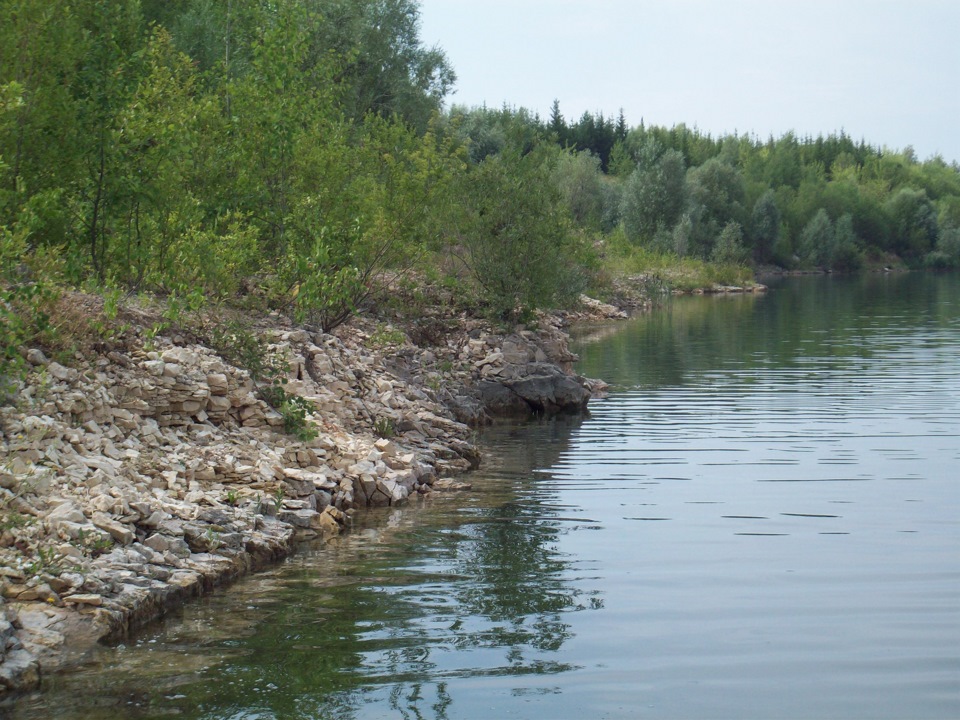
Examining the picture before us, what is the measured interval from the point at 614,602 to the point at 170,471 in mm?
5953

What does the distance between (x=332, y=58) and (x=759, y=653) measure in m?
21.9

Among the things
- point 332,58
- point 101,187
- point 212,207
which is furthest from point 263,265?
point 332,58

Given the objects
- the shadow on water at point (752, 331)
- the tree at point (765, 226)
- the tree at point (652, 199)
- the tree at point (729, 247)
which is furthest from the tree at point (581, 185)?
the tree at point (765, 226)

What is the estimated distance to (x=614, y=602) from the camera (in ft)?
38.9

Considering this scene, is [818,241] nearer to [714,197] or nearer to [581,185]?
[714,197]

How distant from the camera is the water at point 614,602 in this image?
928cm

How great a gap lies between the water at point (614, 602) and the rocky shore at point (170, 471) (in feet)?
1.62

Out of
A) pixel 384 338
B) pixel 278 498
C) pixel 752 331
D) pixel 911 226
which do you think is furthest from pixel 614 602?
pixel 911 226

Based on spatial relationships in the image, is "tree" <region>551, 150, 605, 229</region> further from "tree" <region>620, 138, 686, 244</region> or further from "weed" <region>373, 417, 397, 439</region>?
"weed" <region>373, 417, 397, 439</region>

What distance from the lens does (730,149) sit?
149500 mm

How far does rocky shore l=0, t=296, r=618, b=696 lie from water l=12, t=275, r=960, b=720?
1.62 feet

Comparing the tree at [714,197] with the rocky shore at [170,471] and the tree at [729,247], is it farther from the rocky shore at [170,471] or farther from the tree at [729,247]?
the rocky shore at [170,471]

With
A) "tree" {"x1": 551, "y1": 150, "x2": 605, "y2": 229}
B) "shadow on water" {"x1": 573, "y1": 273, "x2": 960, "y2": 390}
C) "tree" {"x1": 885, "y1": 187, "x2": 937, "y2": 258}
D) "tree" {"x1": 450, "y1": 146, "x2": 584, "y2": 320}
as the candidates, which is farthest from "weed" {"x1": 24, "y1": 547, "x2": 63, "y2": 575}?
"tree" {"x1": 885, "y1": 187, "x2": 937, "y2": 258}

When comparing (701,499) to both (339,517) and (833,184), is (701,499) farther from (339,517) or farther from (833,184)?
(833,184)
